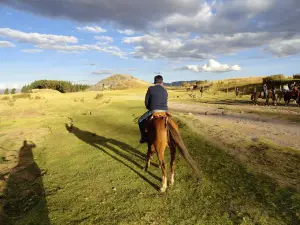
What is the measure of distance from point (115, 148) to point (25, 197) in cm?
483

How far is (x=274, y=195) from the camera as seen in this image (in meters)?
6.19

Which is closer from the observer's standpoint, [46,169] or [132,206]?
[132,206]

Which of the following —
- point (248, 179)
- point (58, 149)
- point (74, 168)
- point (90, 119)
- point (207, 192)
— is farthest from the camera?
point (90, 119)

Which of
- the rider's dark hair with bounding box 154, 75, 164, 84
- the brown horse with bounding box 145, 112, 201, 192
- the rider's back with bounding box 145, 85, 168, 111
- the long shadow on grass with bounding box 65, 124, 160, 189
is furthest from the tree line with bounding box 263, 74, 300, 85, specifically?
the brown horse with bounding box 145, 112, 201, 192

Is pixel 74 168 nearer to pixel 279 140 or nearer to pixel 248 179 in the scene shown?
pixel 248 179

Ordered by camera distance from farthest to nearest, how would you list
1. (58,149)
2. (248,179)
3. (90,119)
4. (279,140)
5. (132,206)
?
1. (90,119)
2. (58,149)
3. (279,140)
4. (248,179)
5. (132,206)

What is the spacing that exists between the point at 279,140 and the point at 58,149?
10430 mm

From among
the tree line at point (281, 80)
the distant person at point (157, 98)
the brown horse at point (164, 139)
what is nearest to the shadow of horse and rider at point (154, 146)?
the brown horse at point (164, 139)

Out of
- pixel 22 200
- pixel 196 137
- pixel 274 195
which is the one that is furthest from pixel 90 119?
pixel 274 195

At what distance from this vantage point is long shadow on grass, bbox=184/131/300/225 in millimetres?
5535

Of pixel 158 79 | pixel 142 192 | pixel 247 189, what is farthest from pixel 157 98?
pixel 247 189

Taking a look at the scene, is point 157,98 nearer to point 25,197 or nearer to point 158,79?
point 158,79

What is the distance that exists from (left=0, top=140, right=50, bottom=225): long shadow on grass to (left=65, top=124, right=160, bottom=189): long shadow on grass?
114 inches

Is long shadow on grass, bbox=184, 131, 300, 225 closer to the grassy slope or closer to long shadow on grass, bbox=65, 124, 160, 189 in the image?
the grassy slope
